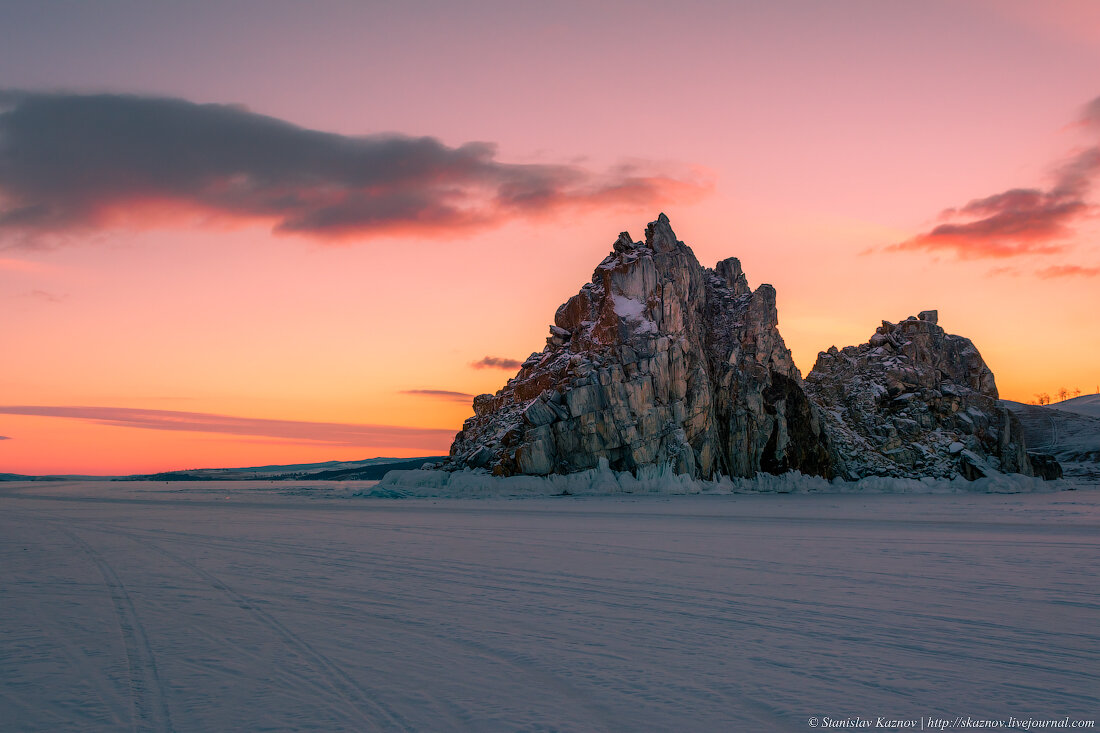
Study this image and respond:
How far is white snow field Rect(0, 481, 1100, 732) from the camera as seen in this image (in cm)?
767

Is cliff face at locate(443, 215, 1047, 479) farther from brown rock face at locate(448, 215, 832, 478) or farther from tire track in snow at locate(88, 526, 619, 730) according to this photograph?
tire track in snow at locate(88, 526, 619, 730)

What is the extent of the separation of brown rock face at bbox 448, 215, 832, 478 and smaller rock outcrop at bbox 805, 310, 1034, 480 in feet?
37.5

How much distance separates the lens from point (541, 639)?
1084cm

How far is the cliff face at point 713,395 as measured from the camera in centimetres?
9094

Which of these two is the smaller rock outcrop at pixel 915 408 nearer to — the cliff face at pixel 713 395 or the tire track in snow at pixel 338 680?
the cliff face at pixel 713 395

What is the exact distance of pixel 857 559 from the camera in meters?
20.9

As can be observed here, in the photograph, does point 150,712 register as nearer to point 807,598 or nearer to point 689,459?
point 807,598

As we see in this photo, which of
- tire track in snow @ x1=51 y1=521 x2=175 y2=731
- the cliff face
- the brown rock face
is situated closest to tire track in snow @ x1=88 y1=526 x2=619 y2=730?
tire track in snow @ x1=51 y1=521 x2=175 y2=731

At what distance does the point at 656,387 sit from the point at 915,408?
160 ft

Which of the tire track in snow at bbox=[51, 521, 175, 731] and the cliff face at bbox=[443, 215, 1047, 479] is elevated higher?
the cliff face at bbox=[443, 215, 1047, 479]

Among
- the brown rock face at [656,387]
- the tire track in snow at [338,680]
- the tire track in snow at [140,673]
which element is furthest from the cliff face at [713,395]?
the tire track in snow at [338,680]

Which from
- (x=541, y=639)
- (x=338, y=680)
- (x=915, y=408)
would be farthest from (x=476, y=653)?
(x=915, y=408)

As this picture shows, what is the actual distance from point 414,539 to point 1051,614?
21.0m

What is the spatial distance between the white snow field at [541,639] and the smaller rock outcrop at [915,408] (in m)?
94.0
